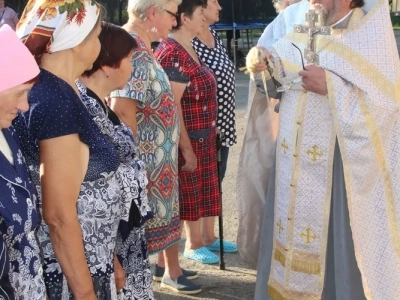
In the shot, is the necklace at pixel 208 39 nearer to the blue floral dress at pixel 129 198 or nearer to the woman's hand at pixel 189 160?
the woman's hand at pixel 189 160

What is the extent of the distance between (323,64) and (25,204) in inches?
72.8

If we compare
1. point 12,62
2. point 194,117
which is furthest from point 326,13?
point 12,62

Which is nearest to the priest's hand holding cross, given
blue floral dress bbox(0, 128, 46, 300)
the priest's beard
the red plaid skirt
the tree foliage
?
the priest's beard

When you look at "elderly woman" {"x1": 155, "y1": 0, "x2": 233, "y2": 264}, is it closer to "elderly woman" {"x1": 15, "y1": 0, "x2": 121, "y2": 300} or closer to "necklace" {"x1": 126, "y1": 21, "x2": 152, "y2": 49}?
"necklace" {"x1": 126, "y1": 21, "x2": 152, "y2": 49}

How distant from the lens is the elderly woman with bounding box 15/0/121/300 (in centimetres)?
228

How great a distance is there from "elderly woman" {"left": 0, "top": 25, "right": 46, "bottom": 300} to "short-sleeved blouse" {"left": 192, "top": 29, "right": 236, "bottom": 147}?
2.68 meters

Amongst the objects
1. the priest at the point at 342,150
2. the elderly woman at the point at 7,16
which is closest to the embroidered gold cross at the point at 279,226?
the priest at the point at 342,150

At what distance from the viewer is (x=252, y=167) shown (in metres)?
4.18

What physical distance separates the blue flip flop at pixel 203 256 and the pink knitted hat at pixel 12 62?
9.74 ft

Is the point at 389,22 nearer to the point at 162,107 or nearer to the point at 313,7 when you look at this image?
the point at 313,7

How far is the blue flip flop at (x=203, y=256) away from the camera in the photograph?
191 inches

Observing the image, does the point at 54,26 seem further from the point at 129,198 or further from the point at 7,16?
the point at 7,16

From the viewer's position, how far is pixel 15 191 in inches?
81.7

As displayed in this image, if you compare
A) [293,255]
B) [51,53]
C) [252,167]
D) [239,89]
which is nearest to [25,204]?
[51,53]
